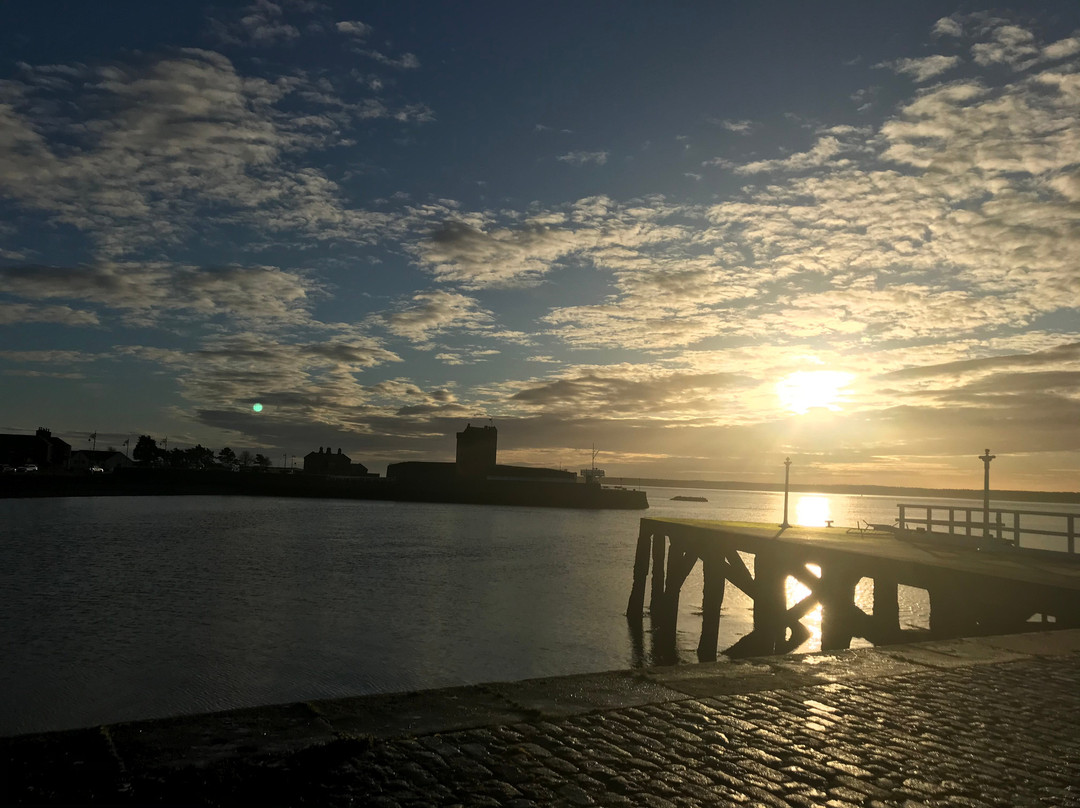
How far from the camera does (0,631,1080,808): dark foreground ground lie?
4.66 m

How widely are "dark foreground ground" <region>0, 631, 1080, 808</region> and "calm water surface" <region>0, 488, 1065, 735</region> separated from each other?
12.7m

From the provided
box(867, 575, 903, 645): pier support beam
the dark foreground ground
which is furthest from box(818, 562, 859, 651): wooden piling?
the dark foreground ground

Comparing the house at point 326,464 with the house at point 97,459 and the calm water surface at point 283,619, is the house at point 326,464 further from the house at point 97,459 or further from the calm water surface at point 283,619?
the calm water surface at point 283,619

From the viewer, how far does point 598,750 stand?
5.43m

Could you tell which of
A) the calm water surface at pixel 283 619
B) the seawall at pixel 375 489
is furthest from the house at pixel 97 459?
the calm water surface at pixel 283 619

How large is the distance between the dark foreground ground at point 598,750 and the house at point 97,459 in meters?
179

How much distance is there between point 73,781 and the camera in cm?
453

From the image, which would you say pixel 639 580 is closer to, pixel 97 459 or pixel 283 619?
pixel 283 619

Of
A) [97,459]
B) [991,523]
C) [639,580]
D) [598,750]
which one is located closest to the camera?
[598,750]

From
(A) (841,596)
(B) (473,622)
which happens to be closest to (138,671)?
(B) (473,622)

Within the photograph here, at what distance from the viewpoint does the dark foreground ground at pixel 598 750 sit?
4.66m

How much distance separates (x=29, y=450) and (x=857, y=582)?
153m

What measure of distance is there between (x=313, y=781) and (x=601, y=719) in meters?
2.32

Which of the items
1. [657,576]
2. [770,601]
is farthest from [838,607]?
[657,576]
